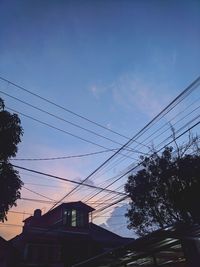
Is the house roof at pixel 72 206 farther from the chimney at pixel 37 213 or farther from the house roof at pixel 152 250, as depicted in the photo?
the house roof at pixel 152 250

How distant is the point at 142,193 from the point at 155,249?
14.4m

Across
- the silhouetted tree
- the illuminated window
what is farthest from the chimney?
the silhouetted tree

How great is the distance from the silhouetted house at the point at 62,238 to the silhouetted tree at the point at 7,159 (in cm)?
1485

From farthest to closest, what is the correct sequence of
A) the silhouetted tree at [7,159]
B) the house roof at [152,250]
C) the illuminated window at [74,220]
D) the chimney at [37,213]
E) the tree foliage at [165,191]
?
the chimney at [37,213]
the illuminated window at [74,220]
the tree foliage at [165,191]
the silhouetted tree at [7,159]
the house roof at [152,250]

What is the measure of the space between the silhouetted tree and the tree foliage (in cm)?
1311

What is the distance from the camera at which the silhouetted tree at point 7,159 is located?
1141cm

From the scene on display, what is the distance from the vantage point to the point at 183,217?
75.7 feet

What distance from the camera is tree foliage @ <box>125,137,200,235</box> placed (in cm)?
2228

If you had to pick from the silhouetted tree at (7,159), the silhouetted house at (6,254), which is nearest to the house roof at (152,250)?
the silhouetted tree at (7,159)

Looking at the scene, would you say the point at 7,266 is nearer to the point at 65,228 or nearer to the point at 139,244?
the point at 65,228

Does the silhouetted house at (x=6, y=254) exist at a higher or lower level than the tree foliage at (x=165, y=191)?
lower

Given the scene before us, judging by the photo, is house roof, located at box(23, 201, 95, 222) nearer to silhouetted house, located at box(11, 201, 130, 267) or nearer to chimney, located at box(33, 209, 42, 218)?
silhouetted house, located at box(11, 201, 130, 267)

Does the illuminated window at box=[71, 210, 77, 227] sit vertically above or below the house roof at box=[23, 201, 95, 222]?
below

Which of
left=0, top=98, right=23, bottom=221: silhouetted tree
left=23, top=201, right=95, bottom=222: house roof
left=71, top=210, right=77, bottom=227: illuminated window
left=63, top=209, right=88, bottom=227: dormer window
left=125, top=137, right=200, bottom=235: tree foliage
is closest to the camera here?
left=0, top=98, right=23, bottom=221: silhouetted tree
